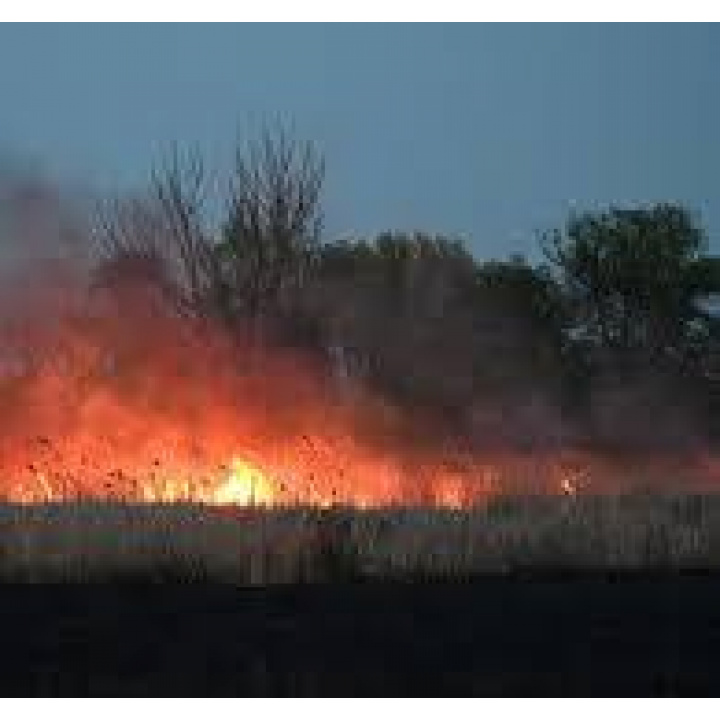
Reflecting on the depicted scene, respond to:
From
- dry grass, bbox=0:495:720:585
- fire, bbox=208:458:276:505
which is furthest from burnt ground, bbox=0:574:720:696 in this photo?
fire, bbox=208:458:276:505

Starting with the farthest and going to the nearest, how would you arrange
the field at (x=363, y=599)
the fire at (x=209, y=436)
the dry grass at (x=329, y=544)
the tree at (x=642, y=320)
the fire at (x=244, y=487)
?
1. the tree at (x=642, y=320)
2. the fire at (x=209, y=436)
3. the fire at (x=244, y=487)
4. the dry grass at (x=329, y=544)
5. the field at (x=363, y=599)

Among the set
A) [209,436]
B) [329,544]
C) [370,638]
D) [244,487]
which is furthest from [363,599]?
[209,436]

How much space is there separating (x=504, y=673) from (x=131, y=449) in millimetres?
14585

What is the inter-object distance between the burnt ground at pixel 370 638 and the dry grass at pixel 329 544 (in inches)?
24.6

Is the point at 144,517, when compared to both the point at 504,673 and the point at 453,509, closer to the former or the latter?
the point at 453,509

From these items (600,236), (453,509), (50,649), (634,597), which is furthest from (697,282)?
(50,649)

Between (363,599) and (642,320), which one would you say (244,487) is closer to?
(363,599)

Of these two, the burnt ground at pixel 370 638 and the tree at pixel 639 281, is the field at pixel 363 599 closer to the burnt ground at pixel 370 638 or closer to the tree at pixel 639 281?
the burnt ground at pixel 370 638

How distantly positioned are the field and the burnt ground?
0.02 m

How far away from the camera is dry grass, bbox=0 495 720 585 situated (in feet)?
42.7

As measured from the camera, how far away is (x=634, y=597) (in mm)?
11555

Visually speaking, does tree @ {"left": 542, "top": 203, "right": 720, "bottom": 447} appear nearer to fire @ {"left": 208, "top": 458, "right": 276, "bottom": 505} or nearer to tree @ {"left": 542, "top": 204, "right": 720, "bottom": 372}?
tree @ {"left": 542, "top": 204, "right": 720, "bottom": 372}

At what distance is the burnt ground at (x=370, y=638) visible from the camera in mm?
8516

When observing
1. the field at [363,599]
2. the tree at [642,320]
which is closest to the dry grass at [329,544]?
the field at [363,599]
